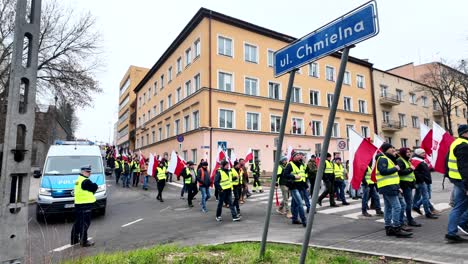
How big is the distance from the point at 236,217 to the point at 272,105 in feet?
71.8

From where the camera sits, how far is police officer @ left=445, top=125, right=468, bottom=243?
18.0 ft

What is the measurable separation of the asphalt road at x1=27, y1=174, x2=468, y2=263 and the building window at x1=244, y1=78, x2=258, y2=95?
1886cm

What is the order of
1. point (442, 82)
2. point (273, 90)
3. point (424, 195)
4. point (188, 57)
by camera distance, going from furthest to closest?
point (442, 82)
point (188, 57)
point (273, 90)
point (424, 195)

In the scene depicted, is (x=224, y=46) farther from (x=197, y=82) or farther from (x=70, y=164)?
(x=70, y=164)

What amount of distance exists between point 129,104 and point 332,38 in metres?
61.2

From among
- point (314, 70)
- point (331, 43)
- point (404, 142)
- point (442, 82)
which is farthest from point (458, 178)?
point (442, 82)

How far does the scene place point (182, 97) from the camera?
3294 centimetres

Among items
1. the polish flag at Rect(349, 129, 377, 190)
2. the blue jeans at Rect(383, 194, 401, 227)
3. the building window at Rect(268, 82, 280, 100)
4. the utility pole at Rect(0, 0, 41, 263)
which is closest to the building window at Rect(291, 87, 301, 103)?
the building window at Rect(268, 82, 280, 100)

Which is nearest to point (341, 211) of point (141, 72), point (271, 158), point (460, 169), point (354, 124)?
point (460, 169)

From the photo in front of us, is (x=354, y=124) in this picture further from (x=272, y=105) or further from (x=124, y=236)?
(x=124, y=236)

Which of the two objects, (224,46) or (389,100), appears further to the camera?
(389,100)

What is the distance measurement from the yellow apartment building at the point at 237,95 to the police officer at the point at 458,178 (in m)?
17.6

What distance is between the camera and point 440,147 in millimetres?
8086

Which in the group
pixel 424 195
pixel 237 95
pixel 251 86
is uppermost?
pixel 251 86
